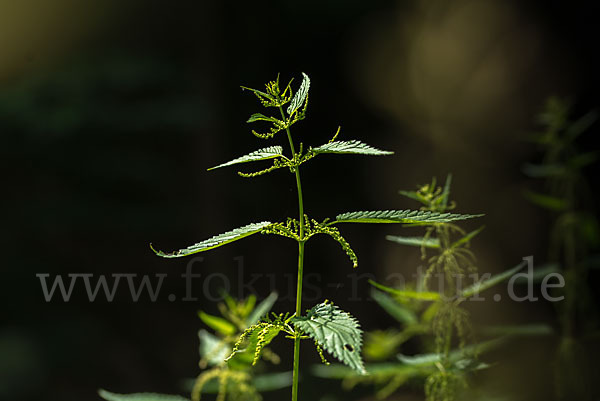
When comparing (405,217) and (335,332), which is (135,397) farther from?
(405,217)

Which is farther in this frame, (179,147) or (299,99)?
(179,147)

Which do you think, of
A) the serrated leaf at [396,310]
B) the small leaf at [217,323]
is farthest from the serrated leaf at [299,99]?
the serrated leaf at [396,310]

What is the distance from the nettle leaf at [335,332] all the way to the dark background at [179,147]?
325 centimetres

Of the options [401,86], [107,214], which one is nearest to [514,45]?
[401,86]

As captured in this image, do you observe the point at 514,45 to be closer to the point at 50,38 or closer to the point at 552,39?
the point at 552,39

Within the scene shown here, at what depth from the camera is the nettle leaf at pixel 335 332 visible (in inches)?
21.0

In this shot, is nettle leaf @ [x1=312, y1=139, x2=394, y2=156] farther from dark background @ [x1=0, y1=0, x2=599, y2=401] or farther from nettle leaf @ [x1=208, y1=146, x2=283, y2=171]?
dark background @ [x1=0, y1=0, x2=599, y2=401]

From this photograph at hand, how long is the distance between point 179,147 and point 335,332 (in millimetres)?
4380

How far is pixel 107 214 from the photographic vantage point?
4766mm

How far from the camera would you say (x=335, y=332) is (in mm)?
587

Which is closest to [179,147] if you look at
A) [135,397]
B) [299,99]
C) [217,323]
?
[217,323]

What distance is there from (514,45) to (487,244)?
1.24m

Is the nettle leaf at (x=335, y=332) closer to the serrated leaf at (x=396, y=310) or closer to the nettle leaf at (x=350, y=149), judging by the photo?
the nettle leaf at (x=350, y=149)

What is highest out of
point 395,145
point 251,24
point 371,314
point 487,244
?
point 251,24
